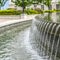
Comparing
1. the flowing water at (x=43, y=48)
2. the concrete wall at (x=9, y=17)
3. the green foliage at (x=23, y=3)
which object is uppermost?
the flowing water at (x=43, y=48)

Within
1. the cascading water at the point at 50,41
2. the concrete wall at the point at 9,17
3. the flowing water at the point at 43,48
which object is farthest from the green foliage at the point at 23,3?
the cascading water at the point at 50,41

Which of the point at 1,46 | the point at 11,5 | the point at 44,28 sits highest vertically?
the point at 44,28

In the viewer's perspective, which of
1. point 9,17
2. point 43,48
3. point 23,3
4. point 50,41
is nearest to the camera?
point 50,41

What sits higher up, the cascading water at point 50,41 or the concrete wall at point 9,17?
the cascading water at point 50,41

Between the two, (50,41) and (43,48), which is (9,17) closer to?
(43,48)

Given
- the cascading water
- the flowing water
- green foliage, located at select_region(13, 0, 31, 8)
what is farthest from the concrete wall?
the cascading water

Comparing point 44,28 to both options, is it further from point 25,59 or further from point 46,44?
point 25,59

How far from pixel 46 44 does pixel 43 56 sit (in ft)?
4.67

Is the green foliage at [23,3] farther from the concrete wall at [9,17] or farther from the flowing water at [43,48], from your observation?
the flowing water at [43,48]

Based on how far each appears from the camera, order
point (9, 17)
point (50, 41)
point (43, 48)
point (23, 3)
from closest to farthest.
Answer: point (50, 41) < point (43, 48) < point (9, 17) < point (23, 3)

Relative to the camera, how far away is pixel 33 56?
11672mm

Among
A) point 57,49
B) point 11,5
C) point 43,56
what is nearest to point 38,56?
point 43,56

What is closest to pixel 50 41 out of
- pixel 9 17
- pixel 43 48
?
pixel 43 48

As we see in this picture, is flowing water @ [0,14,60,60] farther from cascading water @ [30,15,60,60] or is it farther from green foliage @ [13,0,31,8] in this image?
green foliage @ [13,0,31,8]
